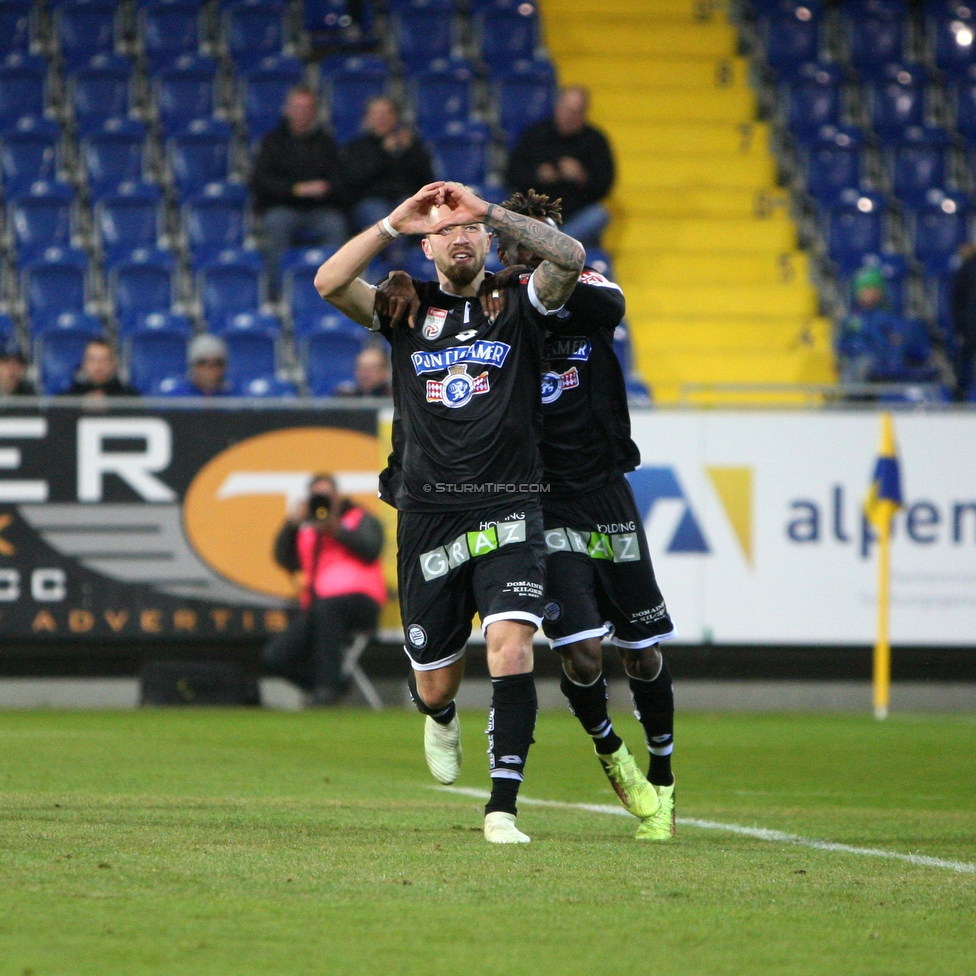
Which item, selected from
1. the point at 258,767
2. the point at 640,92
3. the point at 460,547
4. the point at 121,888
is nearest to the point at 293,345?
the point at 640,92

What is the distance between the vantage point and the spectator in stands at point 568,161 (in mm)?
16766

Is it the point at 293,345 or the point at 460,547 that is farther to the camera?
the point at 293,345

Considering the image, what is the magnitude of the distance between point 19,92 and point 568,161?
5638mm

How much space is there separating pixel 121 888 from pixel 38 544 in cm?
925

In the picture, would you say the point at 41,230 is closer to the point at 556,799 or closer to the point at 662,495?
the point at 662,495

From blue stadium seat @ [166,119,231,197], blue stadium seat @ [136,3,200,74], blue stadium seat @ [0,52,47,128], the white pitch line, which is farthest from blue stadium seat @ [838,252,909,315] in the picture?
the white pitch line

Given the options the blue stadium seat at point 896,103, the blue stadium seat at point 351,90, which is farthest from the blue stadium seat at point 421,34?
the blue stadium seat at point 896,103

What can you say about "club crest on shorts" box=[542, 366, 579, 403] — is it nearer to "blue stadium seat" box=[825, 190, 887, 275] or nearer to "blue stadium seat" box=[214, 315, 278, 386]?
"blue stadium seat" box=[214, 315, 278, 386]

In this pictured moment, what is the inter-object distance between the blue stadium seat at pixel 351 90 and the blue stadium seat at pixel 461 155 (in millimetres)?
A: 1022

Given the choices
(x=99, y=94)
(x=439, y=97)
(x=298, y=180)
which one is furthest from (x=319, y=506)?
(x=439, y=97)

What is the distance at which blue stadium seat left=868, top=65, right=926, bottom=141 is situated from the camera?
19609mm

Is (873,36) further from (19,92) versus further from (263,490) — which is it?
(263,490)

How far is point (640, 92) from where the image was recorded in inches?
792

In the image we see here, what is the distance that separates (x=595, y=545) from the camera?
682 cm
